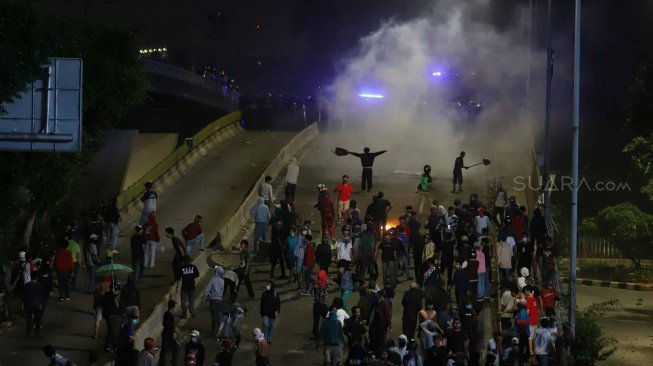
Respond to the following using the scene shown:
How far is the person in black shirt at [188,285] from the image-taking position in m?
26.0

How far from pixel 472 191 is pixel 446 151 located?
27.3 feet

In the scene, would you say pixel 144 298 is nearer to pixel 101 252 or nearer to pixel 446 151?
pixel 101 252

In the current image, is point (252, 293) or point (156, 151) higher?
point (156, 151)

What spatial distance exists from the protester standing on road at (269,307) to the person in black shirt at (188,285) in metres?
1.87

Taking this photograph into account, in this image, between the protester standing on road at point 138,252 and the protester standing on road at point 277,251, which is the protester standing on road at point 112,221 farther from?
the protester standing on road at point 277,251

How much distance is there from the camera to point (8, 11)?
79.8 ft

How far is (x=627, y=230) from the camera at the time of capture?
47.0m

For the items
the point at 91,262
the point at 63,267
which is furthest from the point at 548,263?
the point at 63,267

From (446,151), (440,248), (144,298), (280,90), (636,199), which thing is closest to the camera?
(144,298)

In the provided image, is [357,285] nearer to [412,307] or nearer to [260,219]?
[412,307]

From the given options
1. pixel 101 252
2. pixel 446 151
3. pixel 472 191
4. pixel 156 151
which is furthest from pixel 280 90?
pixel 101 252

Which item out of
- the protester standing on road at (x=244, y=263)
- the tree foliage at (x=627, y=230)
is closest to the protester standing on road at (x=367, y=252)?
the protester standing on road at (x=244, y=263)

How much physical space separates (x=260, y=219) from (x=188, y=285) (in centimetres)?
550

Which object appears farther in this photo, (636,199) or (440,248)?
(636,199)
